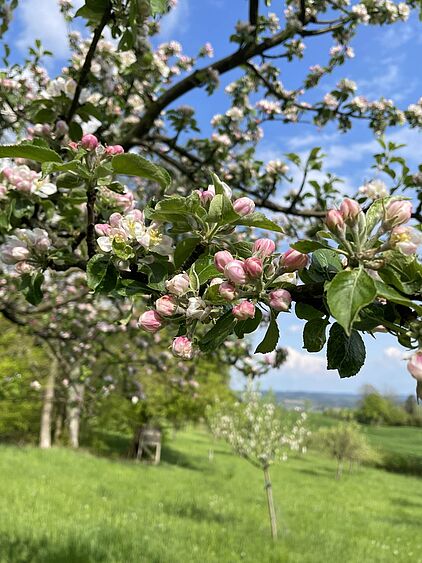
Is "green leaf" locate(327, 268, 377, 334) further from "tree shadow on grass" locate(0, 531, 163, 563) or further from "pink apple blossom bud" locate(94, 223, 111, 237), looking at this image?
"tree shadow on grass" locate(0, 531, 163, 563)

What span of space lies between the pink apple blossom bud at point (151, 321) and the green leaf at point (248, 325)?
14 centimetres

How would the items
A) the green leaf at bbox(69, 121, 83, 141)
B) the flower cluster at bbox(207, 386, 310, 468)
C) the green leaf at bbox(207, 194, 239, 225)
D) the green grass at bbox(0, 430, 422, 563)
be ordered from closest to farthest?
the green leaf at bbox(207, 194, 239, 225)
the green leaf at bbox(69, 121, 83, 141)
the green grass at bbox(0, 430, 422, 563)
the flower cluster at bbox(207, 386, 310, 468)

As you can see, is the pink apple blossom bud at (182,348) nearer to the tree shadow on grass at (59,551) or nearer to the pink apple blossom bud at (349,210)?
the pink apple blossom bud at (349,210)

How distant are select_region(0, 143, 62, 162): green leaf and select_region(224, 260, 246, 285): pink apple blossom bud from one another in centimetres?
37

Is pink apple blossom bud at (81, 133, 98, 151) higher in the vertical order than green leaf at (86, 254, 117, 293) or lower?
higher

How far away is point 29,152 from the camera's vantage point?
2.81 feet

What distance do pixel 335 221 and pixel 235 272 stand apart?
0.17 m

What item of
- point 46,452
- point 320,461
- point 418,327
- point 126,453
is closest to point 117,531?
point 418,327

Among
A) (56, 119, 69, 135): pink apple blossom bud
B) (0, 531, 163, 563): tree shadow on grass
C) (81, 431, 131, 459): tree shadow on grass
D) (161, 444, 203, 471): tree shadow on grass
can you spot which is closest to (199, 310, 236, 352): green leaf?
(56, 119, 69, 135): pink apple blossom bud

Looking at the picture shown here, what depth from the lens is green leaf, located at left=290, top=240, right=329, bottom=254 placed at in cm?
76

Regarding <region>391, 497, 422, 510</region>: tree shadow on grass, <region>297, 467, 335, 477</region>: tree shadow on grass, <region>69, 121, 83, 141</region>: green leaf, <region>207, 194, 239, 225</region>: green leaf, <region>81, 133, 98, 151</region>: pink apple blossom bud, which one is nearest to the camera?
<region>207, 194, 239, 225</region>: green leaf

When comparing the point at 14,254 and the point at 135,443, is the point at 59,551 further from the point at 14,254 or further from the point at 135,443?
the point at 135,443

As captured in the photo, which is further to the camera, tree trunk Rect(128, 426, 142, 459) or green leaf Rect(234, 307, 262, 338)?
tree trunk Rect(128, 426, 142, 459)

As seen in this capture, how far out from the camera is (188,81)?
3.51 meters
